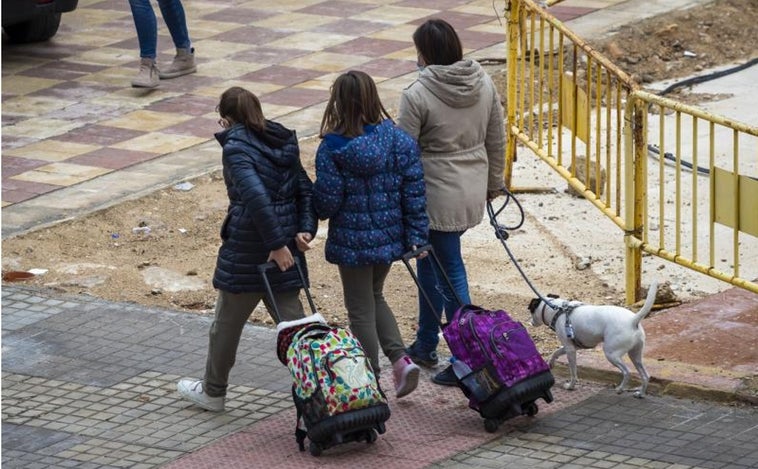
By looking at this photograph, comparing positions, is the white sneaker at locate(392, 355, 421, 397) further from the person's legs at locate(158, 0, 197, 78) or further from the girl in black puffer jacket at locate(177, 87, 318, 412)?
the person's legs at locate(158, 0, 197, 78)

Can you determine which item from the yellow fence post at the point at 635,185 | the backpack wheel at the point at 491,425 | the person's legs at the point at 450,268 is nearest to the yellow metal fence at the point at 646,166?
the yellow fence post at the point at 635,185

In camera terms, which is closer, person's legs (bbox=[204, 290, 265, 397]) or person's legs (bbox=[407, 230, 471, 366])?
person's legs (bbox=[204, 290, 265, 397])

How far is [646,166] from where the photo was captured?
8094mm

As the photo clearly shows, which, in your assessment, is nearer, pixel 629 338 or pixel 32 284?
pixel 629 338

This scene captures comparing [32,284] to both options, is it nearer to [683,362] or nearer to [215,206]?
[215,206]

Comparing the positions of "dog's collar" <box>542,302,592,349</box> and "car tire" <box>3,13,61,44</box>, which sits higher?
"dog's collar" <box>542,302,592,349</box>

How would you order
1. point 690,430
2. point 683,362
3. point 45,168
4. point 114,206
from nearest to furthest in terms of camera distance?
1. point 690,430
2. point 683,362
3. point 114,206
4. point 45,168

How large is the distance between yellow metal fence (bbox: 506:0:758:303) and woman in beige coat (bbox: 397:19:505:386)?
3.60 ft

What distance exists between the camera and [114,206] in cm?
1012

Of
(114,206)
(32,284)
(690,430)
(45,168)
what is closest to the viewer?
(690,430)

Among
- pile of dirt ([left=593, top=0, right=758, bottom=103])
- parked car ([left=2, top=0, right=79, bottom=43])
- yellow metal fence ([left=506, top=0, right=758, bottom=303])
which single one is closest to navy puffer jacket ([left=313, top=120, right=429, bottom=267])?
yellow metal fence ([left=506, top=0, right=758, bottom=303])

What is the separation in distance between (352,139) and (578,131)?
10.0 feet

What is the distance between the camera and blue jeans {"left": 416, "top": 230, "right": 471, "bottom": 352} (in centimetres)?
714

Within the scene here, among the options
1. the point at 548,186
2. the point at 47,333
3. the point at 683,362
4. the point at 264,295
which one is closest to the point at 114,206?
the point at 47,333
